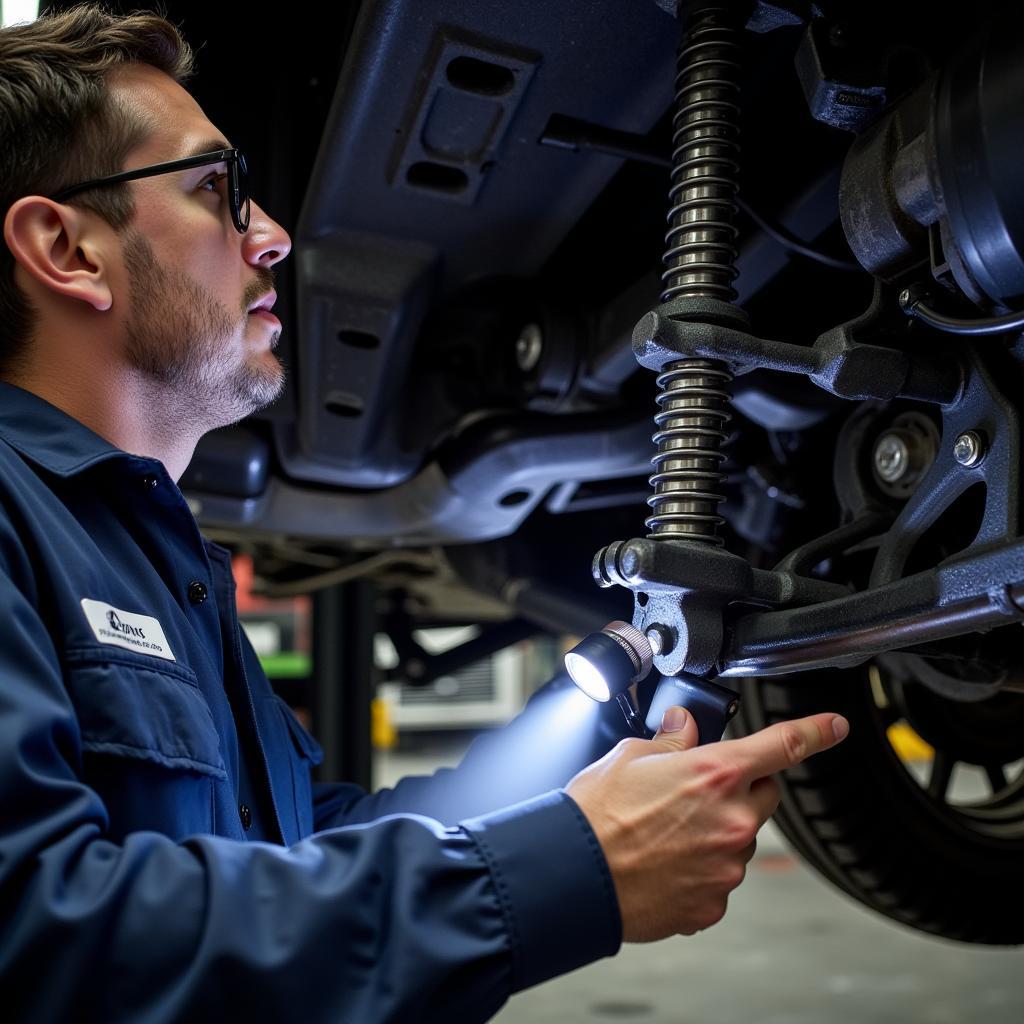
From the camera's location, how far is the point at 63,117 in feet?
3.50

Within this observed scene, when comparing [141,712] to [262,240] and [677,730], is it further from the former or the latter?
[262,240]

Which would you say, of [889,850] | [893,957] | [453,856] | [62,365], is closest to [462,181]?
[62,365]

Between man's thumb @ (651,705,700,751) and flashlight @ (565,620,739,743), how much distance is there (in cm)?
1

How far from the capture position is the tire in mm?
1582

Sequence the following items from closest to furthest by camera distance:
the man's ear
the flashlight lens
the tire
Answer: the flashlight lens → the man's ear → the tire

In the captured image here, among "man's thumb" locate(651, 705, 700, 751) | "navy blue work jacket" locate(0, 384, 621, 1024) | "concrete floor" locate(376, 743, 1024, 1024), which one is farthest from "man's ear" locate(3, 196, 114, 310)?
"concrete floor" locate(376, 743, 1024, 1024)

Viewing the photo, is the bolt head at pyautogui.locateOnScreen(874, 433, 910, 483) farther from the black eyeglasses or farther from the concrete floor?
the concrete floor

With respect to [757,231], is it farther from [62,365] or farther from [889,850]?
[889,850]

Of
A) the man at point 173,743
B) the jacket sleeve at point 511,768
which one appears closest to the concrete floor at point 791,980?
the jacket sleeve at point 511,768

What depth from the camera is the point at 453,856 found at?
67 cm

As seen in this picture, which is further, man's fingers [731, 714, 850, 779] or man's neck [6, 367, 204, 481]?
man's neck [6, 367, 204, 481]

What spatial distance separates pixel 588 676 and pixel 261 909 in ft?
1.01

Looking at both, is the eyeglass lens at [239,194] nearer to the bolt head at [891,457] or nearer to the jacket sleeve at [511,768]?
the jacket sleeve at [511,768]

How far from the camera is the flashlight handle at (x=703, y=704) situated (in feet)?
2.75
